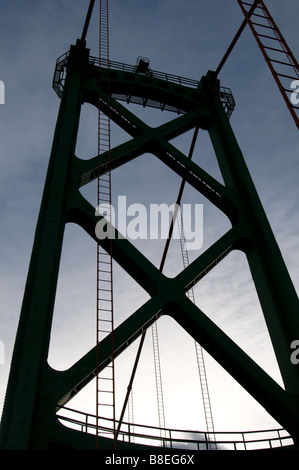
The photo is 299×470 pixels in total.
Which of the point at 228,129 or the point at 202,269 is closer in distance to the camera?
the point at 202,269

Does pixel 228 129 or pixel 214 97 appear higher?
pixel 214 97

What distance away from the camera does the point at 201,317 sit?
10680 mm

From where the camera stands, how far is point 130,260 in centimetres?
1125

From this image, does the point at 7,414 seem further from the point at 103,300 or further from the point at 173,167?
the point at 173,167

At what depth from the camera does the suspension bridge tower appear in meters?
8.60

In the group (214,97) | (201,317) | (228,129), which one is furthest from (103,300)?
(214,97)

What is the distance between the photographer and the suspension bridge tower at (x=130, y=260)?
8602 millimetres

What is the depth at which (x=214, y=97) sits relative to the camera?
17078 millimetres
